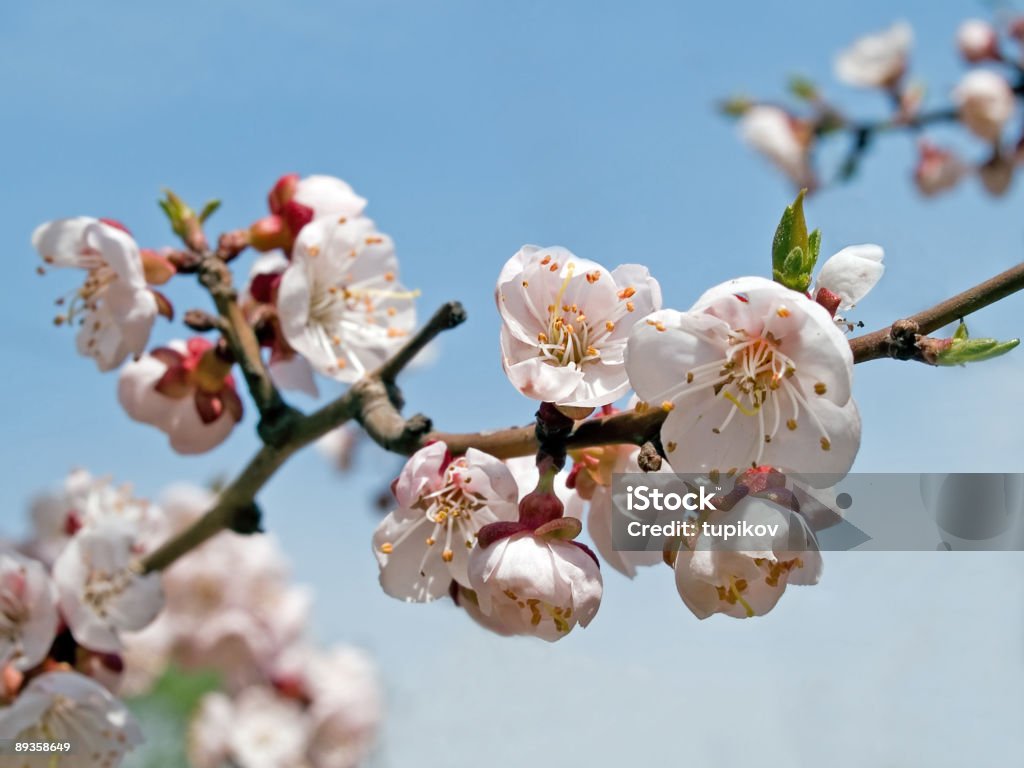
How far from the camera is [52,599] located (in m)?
1.81

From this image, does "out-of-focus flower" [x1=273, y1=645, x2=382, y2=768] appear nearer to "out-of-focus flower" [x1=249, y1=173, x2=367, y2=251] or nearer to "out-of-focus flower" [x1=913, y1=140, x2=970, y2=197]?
"out-of-focus flower" [x1=249, y1=173, x2=367, y2=251]

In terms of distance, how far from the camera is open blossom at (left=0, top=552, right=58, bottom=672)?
70.4 inches

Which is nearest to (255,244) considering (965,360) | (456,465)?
(456,465)

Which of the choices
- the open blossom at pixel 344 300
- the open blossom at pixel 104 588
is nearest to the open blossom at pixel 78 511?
the open blossom at pixel 104 588

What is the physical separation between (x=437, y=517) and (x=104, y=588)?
37.5 inches

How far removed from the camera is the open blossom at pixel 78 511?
7.58 ft

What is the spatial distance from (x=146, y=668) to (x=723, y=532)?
3114mm

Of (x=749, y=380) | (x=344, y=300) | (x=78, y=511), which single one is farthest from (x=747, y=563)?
(x=78, y=511)

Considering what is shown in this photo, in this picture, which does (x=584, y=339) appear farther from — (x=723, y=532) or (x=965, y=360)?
(x=965, y=360)

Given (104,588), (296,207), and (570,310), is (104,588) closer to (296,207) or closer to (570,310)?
(296,207)

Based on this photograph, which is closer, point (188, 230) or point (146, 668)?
point (188, 230)

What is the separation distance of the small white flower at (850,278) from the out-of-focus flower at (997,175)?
4.23 meters

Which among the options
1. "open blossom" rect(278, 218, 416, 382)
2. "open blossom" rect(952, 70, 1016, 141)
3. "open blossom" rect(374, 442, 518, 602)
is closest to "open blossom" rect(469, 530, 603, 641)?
"open blossom" rect(374, 442, 518, 602)

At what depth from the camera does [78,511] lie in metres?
2.36
